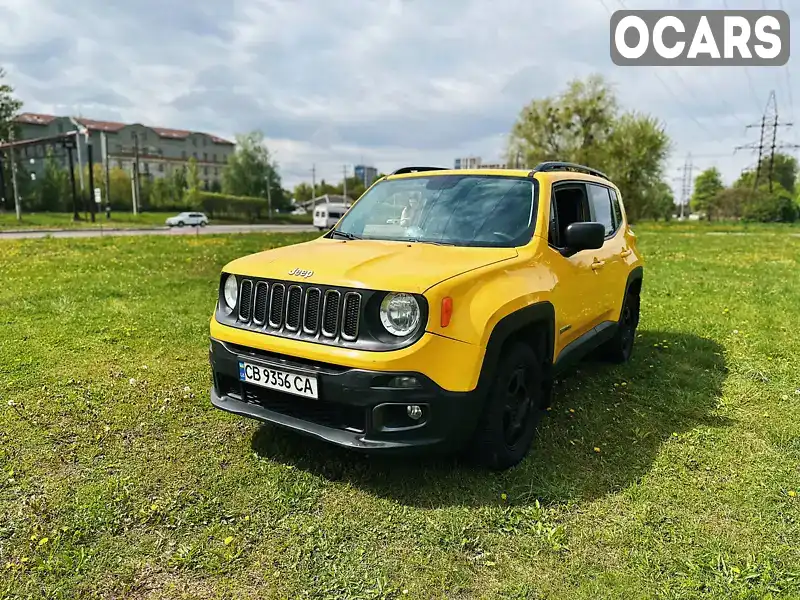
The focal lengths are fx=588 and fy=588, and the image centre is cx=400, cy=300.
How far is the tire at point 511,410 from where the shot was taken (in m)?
3.42

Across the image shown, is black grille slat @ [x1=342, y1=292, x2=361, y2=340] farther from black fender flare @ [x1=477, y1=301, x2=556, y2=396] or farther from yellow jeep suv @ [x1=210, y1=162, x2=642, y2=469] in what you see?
black fender flare @ [x1=477, y1=301, x2=556, y2=396]

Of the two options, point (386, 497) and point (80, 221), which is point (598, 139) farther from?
point (386, 497)

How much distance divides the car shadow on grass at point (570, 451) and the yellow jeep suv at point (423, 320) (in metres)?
0.22

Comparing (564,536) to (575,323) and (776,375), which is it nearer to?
(575,323)

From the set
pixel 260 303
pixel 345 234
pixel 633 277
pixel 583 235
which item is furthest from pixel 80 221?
pixel 583 235

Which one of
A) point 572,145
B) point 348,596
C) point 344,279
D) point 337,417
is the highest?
point 572,145

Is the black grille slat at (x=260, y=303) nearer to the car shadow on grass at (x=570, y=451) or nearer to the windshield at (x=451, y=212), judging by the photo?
the car shadow on grass at (x=570, y=451)

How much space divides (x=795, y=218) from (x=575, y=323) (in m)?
63.1

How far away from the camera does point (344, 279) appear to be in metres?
3.20

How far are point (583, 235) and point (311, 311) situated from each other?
6.41 ft

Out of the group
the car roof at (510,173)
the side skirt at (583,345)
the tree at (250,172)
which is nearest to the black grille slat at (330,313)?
the side skirt at (583,345)

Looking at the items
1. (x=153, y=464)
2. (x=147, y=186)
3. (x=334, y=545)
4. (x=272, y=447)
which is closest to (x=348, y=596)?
(x=334, y=545)

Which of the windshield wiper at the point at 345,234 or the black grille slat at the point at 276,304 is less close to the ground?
the windshield wiper at the point at 345,234

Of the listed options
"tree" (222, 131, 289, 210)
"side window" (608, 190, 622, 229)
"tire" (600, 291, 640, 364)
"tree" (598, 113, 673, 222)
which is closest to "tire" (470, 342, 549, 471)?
"tire" (600, 291, 640, 364)
